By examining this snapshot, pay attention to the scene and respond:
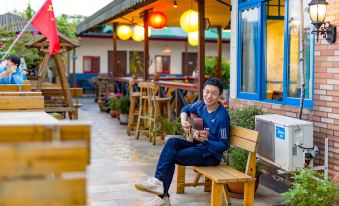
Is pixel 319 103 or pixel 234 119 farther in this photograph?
pixel 234 119

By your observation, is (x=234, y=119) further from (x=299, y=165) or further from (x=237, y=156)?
(x=299, y=165)

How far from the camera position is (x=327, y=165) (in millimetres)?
4742

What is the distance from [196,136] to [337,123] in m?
1.38

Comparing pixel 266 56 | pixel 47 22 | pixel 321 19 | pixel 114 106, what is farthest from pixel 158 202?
pixel 114 106

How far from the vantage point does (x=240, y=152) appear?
527 cm

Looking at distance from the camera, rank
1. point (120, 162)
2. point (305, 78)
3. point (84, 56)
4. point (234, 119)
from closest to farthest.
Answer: point (305, 78) < point (234, 119) < point (120, 162) < point (84, 56)

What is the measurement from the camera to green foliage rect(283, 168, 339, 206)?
4.15 meters

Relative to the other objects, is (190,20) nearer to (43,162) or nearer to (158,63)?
(43,162)

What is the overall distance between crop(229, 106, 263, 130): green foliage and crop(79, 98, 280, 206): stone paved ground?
0.79m

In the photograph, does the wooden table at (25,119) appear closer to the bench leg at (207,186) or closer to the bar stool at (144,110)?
the bench leg at (207,186)

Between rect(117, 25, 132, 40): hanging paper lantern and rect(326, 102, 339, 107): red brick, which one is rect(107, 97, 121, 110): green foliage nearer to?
rect(117, 25, 132, 40): hanging paper lantern

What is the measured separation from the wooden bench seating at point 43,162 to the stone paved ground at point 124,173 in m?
1.70

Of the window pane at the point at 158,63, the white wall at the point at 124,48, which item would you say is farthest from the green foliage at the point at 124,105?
the window pane at the point at 158,63

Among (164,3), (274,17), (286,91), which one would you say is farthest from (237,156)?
(164,3)
